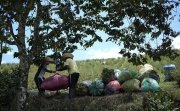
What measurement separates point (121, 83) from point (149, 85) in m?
1.75

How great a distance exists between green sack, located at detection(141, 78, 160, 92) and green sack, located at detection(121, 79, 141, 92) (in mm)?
289

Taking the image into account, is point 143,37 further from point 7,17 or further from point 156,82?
point 7,17

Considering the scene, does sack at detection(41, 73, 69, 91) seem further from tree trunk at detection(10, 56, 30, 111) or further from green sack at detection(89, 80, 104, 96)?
tree trunk at detection(10, 56, 30, 111)

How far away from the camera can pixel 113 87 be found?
22.0 meters

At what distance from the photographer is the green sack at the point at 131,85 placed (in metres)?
21.8

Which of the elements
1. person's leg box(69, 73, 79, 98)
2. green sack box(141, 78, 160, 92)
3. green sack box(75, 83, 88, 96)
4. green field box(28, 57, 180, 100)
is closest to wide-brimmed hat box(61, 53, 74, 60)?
person's leg box(69, 73, 79, 98)

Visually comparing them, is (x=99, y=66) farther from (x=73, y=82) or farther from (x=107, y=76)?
(x=73, y=82)

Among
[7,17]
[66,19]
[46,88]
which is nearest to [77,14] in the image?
[66,19]

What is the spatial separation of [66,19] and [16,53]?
242 centimetres

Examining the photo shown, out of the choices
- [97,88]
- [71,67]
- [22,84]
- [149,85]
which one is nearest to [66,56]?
[71,67]

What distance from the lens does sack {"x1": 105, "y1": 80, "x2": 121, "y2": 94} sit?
72.2 ft

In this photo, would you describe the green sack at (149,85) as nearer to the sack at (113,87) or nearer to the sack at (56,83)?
the sack at (113,87)

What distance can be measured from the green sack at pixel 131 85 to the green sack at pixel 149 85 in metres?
0.29

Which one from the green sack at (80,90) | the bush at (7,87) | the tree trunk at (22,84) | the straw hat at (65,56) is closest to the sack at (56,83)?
the green sack at (80,90)
